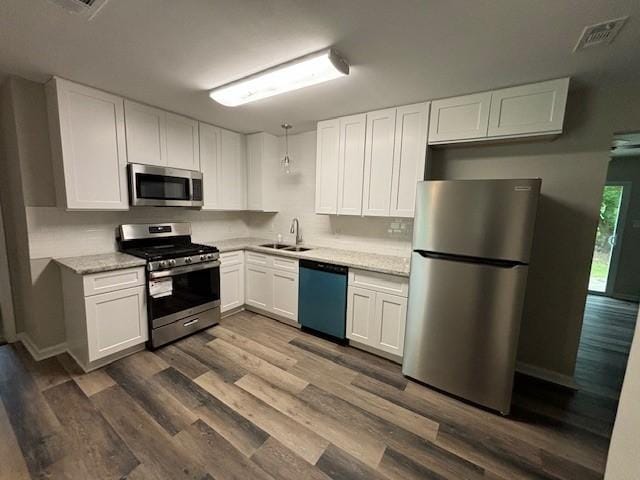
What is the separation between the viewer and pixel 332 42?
5.39 ft

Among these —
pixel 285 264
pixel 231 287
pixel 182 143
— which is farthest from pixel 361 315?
pixel 182 143

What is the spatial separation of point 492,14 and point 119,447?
10.6 ft

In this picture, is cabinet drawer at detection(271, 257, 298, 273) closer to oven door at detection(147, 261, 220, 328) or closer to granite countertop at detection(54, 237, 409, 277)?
granite countertop at detection(54, 237, 409, 277)

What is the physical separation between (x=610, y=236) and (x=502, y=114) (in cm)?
484

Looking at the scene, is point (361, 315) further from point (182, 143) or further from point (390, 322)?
point (182, 143)

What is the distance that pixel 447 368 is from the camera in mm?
2168

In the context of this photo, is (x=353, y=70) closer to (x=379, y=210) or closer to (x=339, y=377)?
(x=379, y=210)

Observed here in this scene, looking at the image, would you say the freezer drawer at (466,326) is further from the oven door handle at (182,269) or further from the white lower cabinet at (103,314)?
the white lower cabinet at (103,314)

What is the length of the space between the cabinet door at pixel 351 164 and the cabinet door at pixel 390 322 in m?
0.99

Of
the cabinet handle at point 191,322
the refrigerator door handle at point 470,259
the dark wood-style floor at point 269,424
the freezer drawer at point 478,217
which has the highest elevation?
the freezer drawer at point 478,217

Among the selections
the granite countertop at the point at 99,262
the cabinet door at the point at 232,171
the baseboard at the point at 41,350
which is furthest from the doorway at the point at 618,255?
the baseboard at the point at 41,350

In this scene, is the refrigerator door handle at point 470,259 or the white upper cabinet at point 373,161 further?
the white upper cabinet at point 373,161

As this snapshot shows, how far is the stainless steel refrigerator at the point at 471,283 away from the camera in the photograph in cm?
188

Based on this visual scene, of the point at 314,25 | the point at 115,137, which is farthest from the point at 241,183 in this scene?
the point at 314,25
